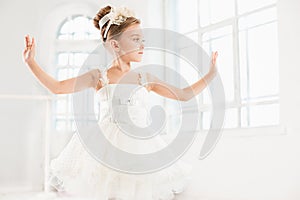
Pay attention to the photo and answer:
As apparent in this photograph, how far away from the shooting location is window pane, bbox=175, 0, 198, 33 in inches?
136

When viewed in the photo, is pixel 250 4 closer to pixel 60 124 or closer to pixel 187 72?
pixel 187 72

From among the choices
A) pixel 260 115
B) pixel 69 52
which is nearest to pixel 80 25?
pixel 69 52

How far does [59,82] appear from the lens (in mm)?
1901


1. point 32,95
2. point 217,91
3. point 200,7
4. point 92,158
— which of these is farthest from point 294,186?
point 32,95

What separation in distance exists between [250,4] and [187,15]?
754mm

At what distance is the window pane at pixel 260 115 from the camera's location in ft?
8.73

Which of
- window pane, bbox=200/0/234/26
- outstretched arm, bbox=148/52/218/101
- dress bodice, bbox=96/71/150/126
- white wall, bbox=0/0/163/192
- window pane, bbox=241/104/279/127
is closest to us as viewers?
dress bodice, bbox=96/71/150/126

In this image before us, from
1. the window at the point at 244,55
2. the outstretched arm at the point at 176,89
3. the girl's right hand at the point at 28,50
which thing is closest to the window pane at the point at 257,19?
the window at the point at 244,55

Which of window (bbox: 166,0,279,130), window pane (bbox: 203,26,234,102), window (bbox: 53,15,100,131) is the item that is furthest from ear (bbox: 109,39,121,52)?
window (bbox: 53,15,100,131)

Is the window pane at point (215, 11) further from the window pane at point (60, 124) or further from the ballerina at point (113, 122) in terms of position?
the window pane at point (60, 124)

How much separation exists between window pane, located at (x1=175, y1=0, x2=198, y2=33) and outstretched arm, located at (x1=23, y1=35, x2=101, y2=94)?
1.69 m

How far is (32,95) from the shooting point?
3908 mm

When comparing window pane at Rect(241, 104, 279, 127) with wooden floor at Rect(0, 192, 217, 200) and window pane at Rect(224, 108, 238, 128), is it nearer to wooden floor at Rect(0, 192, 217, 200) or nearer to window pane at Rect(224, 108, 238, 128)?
window pane at Rect(224, 108, 238, 128)

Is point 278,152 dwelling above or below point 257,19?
below
